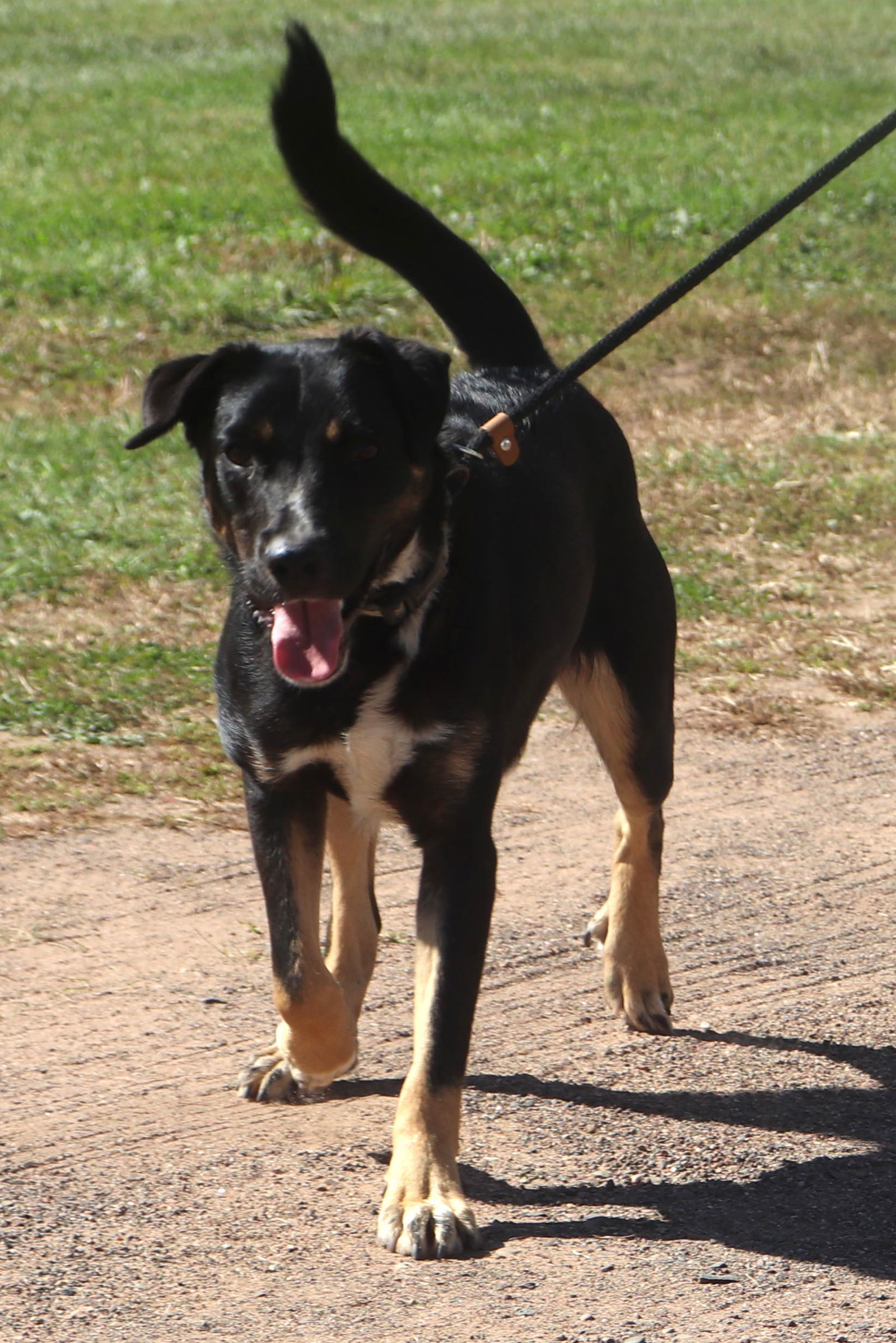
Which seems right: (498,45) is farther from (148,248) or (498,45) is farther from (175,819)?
(175,819)

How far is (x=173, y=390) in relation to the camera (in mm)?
3537

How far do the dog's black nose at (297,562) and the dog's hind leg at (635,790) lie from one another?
4.64 ft

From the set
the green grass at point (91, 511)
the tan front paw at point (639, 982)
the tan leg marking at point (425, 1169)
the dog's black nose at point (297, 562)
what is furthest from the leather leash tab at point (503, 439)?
the green grass at point (91, 511)

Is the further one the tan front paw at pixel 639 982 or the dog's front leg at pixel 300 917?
the tan front paw at pixel 639 982

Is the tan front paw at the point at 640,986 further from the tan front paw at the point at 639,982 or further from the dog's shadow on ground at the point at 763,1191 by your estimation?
the dog's shadow on ground at the point at 763,1191

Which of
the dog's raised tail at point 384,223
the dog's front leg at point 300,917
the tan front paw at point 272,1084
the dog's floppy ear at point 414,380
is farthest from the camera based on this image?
the dog's raised tail at point 384,223

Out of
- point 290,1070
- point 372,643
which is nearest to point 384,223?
point 372,643

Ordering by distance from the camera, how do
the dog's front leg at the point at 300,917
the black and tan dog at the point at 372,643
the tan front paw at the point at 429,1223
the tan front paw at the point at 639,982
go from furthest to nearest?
the tan front paw at the point at 639,982
the dog's front leg at the point at 300,917
the black and tan dog at the point at 372,643
the tan front paw at the point at 429,1223

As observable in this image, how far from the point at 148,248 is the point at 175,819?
774 centimetres

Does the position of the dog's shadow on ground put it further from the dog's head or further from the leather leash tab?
the leather leash tab

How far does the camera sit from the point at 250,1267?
323 cm

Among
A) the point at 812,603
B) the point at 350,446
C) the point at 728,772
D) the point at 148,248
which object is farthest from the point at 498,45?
the point at 350,446

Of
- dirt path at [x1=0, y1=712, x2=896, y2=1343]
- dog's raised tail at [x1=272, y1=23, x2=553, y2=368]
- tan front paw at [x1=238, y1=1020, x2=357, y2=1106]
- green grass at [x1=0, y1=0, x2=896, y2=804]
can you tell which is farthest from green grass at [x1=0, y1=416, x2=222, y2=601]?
tan front paw at [x1=238, y1=1020, x2=357, y2=1106]

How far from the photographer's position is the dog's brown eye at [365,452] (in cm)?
343
